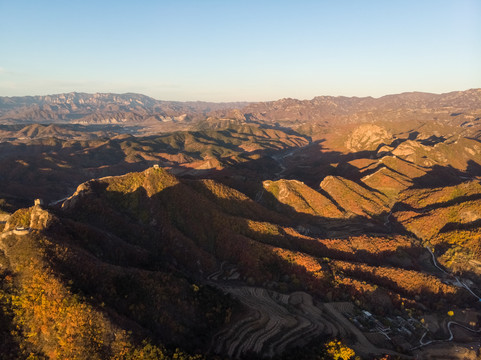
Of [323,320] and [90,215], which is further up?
[90,215]

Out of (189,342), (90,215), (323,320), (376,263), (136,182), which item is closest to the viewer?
(189,342)

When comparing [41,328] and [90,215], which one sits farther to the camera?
[90,215]

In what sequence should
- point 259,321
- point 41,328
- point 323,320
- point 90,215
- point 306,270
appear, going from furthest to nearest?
point 90,215 < point 306,270 < point 323,320 < point 259,321 < point 41,328

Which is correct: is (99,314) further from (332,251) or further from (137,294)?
(332,251)

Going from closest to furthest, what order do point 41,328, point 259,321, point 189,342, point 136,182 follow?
point 41,328, point 189,342, point 259,321, point 136,182

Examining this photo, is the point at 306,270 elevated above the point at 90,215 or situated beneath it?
situated beneath

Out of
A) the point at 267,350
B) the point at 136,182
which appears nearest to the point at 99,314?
the point at 267,350

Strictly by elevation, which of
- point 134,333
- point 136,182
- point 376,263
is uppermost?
point 136,182

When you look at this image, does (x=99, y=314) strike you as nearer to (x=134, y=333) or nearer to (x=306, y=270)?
(x=134, y=333)

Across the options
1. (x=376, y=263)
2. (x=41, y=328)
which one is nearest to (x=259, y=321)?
(x=41, y=328)
